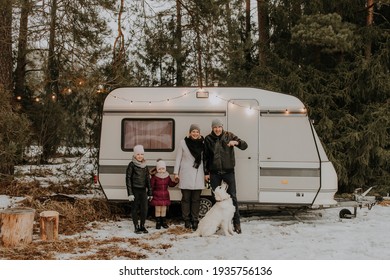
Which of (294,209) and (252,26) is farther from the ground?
(252,26)

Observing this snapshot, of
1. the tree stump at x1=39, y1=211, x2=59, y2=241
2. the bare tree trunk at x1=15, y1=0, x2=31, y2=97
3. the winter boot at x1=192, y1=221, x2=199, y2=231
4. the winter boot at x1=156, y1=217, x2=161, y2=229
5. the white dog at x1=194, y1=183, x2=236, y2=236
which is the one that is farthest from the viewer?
the bare tree trunk at x1=15, y1=0, x2=31, y2=97

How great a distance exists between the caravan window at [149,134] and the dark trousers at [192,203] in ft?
3.30

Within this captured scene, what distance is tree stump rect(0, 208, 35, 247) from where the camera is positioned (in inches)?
269

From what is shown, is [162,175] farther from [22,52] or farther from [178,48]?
[22,52]

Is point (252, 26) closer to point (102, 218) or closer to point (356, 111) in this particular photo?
point (356, 111)

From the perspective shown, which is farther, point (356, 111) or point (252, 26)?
point (252, 26)

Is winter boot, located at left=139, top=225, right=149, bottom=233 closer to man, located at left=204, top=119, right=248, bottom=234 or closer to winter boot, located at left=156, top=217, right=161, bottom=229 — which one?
winter boot, located at left=156, top=217, right=161, bottom=229

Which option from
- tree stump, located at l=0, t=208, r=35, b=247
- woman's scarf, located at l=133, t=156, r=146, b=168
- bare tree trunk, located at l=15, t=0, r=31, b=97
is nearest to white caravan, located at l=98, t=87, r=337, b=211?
woman's scarf, located at l=133, t=156, r=146, b=168

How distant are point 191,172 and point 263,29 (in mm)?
7886

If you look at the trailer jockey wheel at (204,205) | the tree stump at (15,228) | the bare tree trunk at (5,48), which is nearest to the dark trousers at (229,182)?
the trailer jockey wheel at (204,205)

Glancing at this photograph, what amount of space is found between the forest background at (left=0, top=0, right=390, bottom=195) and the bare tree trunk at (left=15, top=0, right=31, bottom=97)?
0.05 metres

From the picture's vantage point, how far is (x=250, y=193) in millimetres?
8570
